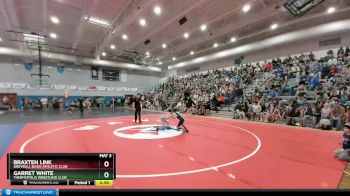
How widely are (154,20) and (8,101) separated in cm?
1872

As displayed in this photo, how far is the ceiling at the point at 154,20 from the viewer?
450 inches

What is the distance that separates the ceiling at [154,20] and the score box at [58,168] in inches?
408

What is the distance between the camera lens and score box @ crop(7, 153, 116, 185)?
1.39 metres

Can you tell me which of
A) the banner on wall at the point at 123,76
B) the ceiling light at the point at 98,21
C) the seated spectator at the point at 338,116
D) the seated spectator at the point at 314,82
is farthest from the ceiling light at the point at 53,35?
the seated spectator at the point at 338,116

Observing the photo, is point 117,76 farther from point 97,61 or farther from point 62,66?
point 62,66

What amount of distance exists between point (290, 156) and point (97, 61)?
77.7 ft

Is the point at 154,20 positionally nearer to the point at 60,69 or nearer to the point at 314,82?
the point at 314,82

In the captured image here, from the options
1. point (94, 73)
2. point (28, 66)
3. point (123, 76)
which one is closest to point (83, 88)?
point (94, 73)

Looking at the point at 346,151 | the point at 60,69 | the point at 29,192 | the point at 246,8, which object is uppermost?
the point at 246,8

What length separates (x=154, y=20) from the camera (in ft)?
45.6

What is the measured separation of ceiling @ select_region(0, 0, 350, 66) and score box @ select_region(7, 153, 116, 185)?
34.0 ft

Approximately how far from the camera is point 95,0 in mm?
10875

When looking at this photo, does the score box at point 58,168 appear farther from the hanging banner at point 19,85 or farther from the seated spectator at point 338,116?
the hanging banner at point 19,85

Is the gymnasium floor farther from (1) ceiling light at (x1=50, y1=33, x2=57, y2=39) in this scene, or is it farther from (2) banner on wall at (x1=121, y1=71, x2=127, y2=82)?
(2) banner on wall at (x1=121, y1=71, x2=127, y2=82)
